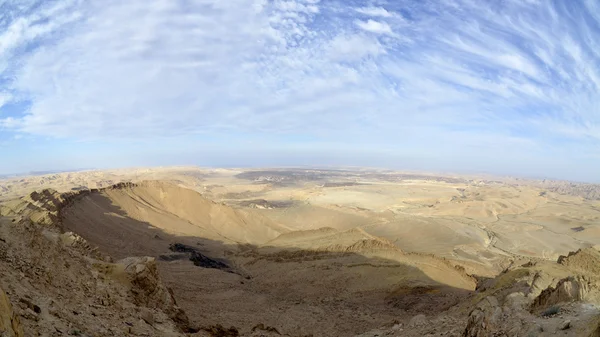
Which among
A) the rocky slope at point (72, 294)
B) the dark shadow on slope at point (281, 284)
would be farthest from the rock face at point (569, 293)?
the rocky slope at point (72, 294)

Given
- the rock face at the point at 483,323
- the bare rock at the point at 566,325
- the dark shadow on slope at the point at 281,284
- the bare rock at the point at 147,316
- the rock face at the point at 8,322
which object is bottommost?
the dark shadow on slope at the point at 281,284

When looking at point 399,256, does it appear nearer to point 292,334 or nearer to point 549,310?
point 292,334

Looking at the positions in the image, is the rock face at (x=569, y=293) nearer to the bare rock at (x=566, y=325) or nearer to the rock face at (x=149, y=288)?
the bare rock at (x=566, y=325)

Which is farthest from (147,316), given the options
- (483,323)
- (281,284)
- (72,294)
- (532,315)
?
(281,284)

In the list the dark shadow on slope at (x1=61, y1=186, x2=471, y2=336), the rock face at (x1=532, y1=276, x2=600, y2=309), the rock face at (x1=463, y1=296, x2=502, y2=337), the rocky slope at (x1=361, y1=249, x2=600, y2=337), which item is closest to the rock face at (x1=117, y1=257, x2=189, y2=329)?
the dark shadow on slope at (x1=61, y1=186, x2=471, y2=336)

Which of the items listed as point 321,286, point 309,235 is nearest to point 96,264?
point 321,286

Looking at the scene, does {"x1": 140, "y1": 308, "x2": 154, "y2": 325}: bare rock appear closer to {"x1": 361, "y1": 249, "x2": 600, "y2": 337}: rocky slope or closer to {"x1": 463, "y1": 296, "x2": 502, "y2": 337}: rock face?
{"x1": 361, "y1": 249, "x2": 600, "y2": 337}: rocky slope
